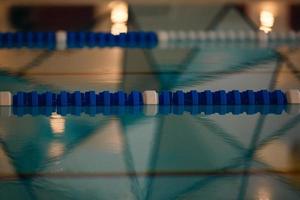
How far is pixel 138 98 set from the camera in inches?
71.5

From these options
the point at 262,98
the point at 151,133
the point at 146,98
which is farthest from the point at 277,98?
the point at 151,133

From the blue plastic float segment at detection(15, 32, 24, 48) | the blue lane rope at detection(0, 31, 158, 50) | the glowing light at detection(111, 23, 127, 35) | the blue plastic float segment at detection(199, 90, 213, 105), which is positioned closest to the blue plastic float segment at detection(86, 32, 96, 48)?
the blue lane rope at detection(0, 31, 158, 50)

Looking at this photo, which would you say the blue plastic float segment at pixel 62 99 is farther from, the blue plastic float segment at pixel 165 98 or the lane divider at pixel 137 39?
the lane divider at pixel 137 39

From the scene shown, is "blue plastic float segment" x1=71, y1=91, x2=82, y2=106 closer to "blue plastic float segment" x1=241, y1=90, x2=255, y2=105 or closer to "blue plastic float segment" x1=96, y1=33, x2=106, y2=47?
"blue plastic float segment" x1=241, y1=90, x2=255, y2=105

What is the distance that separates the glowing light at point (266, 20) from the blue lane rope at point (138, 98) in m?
1.19

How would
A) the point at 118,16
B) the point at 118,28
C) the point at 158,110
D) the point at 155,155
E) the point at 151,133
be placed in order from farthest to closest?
the point at 118,16 → the point at 118,28 → the point at 158,110 → the point at 151,133 → the point at 155,155

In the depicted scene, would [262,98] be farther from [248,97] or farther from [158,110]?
[158,110]

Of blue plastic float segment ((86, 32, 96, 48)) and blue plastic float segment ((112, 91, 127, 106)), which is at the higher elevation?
blue plastic float segment ((86, 32, 96, 48))

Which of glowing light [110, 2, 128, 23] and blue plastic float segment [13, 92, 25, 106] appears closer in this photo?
blue plastic float segment [13, 92, 25, 106]

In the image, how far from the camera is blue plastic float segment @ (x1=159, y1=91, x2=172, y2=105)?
1.82 metres

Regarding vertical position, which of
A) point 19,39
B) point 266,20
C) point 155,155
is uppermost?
point 266,20

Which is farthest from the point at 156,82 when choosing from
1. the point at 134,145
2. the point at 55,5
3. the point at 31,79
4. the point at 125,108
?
the point at 55,5

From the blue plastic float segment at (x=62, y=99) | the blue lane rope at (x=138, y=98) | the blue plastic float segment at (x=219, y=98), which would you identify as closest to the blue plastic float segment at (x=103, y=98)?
the blue lane rope at (x=138, y=98)

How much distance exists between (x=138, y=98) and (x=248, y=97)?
0.37 metres
